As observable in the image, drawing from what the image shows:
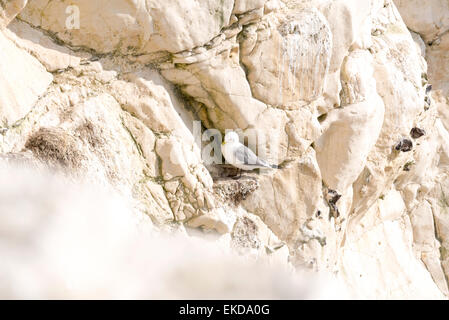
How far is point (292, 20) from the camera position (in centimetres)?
582

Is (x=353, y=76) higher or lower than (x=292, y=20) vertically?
lower

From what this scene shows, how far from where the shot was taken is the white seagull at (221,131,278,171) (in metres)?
5.51

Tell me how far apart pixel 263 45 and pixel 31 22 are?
2137mm

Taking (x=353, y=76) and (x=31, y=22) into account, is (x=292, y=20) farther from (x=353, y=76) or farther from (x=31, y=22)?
(x=31, y=22)

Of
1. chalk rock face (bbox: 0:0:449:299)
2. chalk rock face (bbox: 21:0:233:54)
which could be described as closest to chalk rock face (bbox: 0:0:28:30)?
chalk rock face (bbox: 0:0:449:299)

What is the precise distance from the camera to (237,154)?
5516 mm

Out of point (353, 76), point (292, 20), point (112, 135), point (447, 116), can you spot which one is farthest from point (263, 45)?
point (447, 116)

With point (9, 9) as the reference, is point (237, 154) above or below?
below

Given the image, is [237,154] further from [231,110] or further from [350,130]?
[350,130]

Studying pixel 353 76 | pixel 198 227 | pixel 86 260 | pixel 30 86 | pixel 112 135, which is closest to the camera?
pixel 86 260

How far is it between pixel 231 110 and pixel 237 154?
1.40 feet

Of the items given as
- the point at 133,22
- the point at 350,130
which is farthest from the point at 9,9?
the point at 350,130

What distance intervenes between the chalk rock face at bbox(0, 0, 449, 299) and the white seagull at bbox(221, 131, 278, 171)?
→ 0.63 feet

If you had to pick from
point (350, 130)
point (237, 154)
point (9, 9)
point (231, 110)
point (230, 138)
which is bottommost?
point (350, 130)
